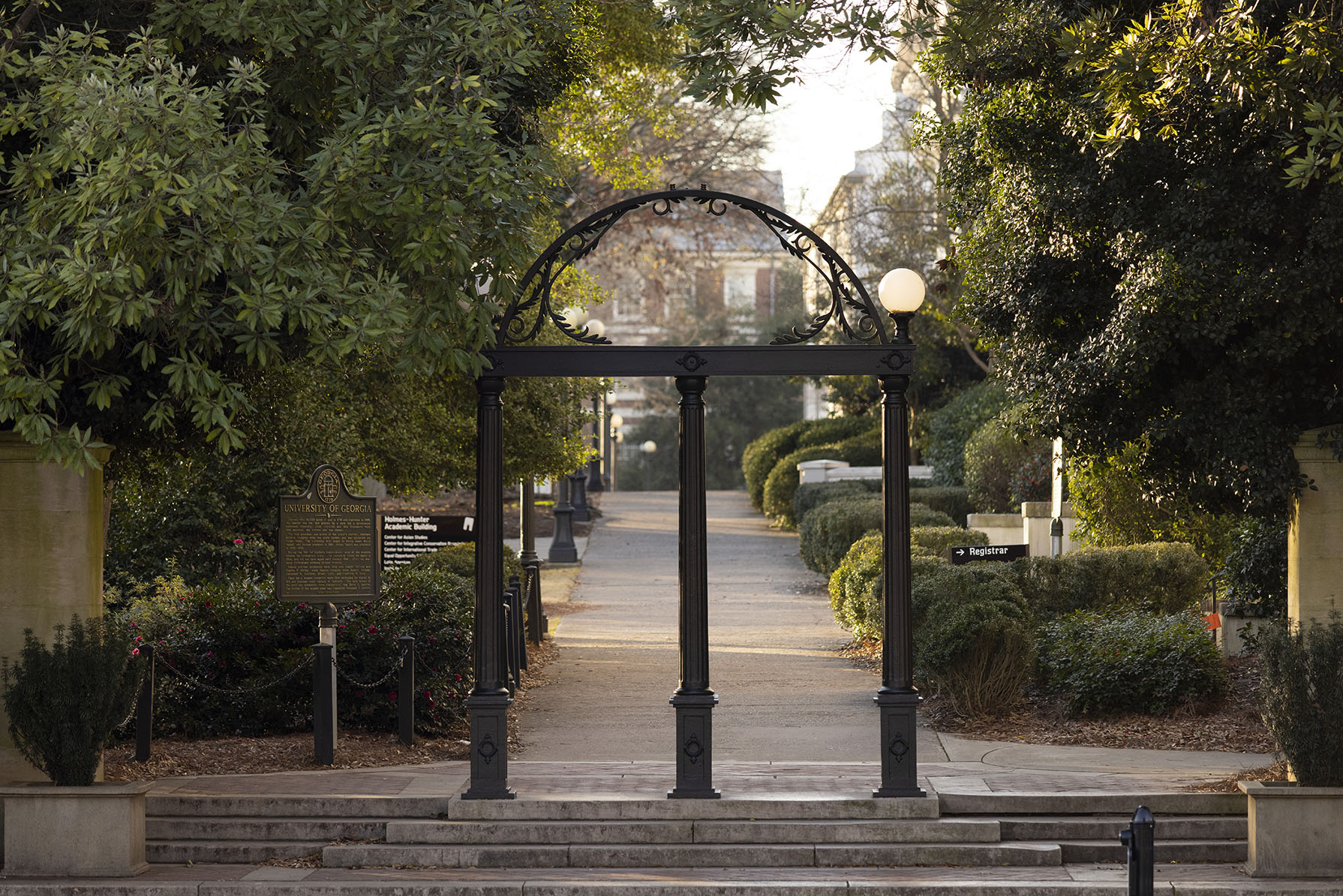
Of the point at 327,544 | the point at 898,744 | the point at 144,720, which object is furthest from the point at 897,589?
the point at 144,720

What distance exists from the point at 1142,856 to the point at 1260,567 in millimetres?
7160

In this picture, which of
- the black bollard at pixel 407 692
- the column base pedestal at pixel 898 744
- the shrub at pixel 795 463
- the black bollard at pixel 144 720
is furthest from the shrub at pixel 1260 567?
the shrub at pixel 795 463

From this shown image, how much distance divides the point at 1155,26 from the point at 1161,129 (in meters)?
0.90

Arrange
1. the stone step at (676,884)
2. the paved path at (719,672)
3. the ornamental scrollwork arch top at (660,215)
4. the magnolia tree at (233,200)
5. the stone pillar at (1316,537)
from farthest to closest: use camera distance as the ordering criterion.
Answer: the paved path at (719,672)
the stone pillar at (1316,537)
the ornamental scrollwork arch top at (660,215)
the stone step at (676,884)
the magnolia tree at (233,200)

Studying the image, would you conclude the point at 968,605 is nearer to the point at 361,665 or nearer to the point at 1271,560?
the point at 1271,560

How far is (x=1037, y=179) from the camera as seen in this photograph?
10336mm

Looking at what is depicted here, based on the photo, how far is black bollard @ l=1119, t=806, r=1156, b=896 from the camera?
589 centimetres

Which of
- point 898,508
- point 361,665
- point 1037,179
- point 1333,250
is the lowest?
point 361,665

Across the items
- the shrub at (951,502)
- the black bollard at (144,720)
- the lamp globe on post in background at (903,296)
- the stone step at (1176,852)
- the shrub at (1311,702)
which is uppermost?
the lamp globe on post in background at (903,296)

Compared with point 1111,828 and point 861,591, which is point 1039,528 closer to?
point 861,591

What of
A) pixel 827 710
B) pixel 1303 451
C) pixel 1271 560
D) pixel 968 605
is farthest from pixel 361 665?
pixel 1271 560

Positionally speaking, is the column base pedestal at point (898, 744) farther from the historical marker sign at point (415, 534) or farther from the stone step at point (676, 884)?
the historical marker sign at point (415, 534)

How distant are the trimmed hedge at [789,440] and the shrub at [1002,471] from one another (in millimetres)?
11076

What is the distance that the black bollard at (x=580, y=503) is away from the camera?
33125 mm
